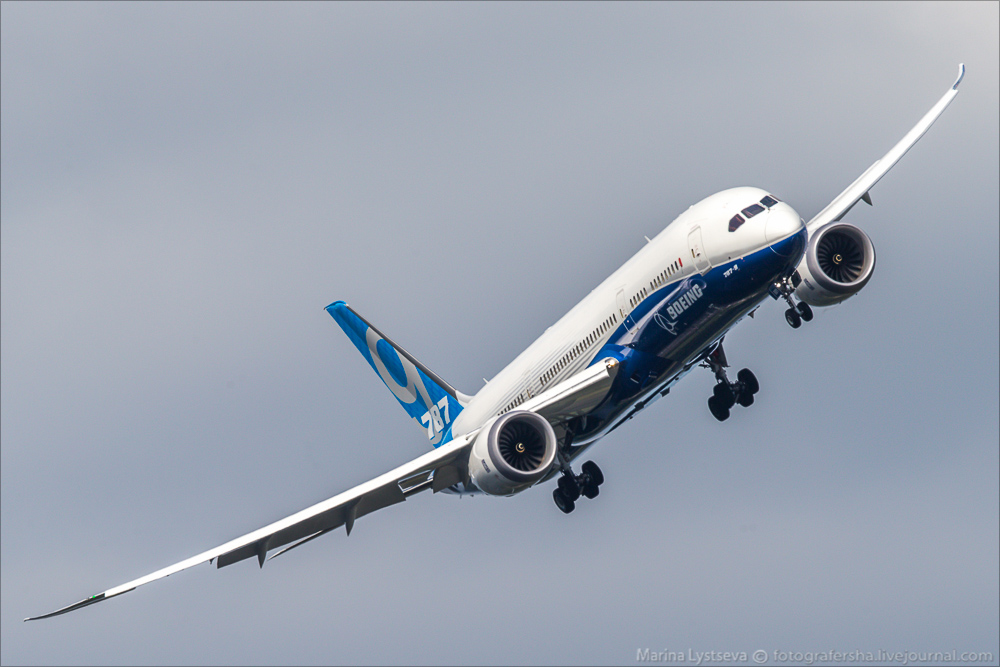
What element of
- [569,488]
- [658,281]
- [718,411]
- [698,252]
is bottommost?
[569,488]

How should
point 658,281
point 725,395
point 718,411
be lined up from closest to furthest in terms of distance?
point 658,281, point 725,395, point 718,411

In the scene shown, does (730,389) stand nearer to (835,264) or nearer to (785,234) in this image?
(835,264)

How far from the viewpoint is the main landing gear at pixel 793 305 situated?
4309cm

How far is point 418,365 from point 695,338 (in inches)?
667

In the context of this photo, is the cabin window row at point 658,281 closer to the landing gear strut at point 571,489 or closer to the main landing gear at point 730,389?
the main landing gear at point 730,389

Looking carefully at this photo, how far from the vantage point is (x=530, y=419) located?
44125 millimetres

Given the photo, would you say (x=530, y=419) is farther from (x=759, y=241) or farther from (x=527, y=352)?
(x=759, y=241)

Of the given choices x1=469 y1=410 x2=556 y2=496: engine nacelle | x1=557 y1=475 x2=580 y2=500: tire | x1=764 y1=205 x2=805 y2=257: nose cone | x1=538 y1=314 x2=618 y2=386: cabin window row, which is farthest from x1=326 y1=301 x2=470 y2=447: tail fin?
x1=764 y1=205 x2=805 y2=257: nose cone

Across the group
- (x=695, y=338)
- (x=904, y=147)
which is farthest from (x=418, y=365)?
(x=904, y=147)

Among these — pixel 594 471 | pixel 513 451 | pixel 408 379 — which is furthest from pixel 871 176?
pixel 408 379

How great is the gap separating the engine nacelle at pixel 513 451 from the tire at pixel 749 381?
26.4ft

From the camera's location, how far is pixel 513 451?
145 ft

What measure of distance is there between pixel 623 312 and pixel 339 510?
37.1 feet

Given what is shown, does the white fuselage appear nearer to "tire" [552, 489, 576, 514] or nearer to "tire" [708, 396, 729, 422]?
"tire" [552, 489, 576, 514]
